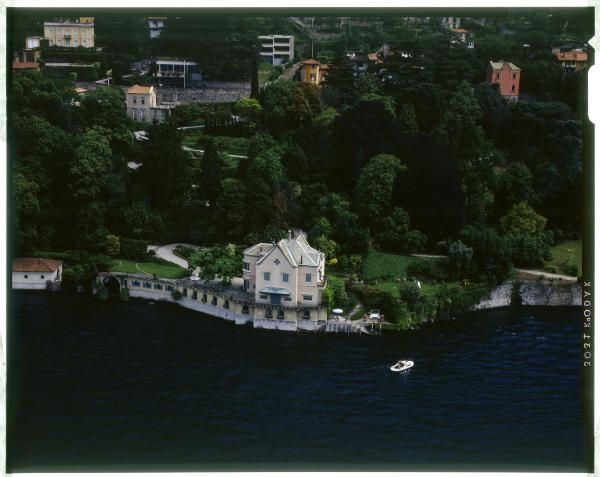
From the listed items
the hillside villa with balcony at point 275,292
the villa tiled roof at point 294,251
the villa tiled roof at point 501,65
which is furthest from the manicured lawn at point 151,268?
the villa tiled roof at point 501,65

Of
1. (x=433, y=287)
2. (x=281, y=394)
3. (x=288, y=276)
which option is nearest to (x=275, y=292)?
(x=288, y=276)

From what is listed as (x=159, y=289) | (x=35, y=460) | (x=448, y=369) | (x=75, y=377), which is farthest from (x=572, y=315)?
(x=35, y=460)

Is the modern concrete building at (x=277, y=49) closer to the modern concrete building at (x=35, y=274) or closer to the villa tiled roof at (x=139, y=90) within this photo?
the villa tiled roof at (x=139, y=90)

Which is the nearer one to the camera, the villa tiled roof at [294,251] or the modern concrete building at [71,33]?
the villa tiled roof at [294,251]

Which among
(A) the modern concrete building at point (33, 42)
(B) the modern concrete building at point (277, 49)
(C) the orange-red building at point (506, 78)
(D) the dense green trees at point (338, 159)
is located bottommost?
(D) the dense green trees at point (338, 159)

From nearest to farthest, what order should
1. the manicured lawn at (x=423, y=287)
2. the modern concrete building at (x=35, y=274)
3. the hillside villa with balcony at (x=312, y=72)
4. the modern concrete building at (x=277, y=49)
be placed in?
the manicured lawn at (x=423, y=287)
the modern concrete building at (x=35, y=274)
the hillside villa with balcony at (x=312, y=72)
the modern concrete building at (x=277, y=49)

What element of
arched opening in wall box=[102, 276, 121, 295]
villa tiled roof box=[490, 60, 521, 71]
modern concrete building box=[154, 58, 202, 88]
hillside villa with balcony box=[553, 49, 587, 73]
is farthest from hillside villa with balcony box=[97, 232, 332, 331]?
hillside villa with balcony box=[553, 49, 587, 73]

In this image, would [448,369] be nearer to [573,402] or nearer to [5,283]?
[573,402]
